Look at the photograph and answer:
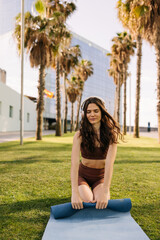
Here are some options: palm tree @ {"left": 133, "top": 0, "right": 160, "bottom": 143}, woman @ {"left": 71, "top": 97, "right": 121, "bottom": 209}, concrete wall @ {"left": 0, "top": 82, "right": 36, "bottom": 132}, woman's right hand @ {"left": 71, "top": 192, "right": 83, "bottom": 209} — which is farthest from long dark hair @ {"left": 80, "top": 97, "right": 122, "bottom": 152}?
concrete wall @ {"left": 0, "top": 82, "right": 36, "bottom": 132}

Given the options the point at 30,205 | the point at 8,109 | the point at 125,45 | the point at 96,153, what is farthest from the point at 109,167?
the point at 8,109

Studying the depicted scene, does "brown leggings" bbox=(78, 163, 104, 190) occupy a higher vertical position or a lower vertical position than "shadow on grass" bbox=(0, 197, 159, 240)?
higher

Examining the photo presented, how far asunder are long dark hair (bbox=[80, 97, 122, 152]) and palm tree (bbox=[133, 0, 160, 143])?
12.2 m

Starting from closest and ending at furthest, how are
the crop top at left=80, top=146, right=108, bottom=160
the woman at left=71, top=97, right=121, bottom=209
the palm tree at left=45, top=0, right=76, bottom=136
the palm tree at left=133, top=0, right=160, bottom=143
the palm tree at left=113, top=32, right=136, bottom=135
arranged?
the woman at left=71, top=97, right=121, bottom=209
the crop top at left=80, top=146, right=108, bottom=160
the palm tree at left=133, top=0, right=160, bottom=143
the palm tree at left=45, top=0, right=76, bottom=136
the palm tree at left=113, top=32, right=136, bottom=135

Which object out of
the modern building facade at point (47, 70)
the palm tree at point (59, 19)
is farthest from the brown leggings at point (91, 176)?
the palm tree at point (59, 19)

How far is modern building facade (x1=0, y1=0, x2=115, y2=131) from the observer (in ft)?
148

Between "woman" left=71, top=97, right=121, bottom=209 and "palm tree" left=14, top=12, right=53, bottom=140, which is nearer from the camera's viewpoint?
"woman" left=71, top=97, right=121, bottom=209

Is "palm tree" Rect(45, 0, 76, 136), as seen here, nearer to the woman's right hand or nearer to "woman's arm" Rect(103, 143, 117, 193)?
"woman's arm" Rect(103, 143, 117, 193)

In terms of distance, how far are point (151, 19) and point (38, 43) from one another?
8.06 m

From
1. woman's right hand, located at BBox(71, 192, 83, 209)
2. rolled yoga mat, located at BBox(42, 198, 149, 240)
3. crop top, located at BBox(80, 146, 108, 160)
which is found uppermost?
crop top, located at BBox(80, 146, 108, 160)

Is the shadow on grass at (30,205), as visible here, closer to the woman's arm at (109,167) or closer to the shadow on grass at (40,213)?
the shadow on grass at (40,213)

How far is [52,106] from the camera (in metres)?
67.7

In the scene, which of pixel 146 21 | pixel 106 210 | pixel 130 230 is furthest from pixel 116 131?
pixel 146 21

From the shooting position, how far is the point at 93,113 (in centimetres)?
283
